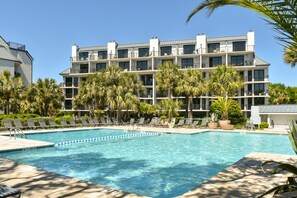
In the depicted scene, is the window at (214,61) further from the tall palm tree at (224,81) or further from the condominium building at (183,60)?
the tall palm tree at (224,81)

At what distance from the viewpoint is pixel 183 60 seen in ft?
148

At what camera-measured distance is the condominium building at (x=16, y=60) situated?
36.9 metres

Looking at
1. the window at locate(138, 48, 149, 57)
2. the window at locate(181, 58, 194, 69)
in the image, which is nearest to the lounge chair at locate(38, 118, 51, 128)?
the window at locate(138, 48, 149, 57)

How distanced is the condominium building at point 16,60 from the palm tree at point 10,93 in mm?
7184

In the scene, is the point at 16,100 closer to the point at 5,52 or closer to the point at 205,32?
the point at 5,52

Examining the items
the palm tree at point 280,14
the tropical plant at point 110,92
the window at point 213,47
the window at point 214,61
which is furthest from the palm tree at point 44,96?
the palm tree at point 280,14

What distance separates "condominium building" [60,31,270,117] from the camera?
136 feet

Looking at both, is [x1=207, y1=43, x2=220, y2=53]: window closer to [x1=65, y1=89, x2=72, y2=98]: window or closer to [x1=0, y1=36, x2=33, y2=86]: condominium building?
[x1=65, y1=89, x2=72, y2=98]: window

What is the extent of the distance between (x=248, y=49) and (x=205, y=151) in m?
31.3

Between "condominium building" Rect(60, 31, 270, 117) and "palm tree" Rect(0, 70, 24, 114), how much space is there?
54.6ft

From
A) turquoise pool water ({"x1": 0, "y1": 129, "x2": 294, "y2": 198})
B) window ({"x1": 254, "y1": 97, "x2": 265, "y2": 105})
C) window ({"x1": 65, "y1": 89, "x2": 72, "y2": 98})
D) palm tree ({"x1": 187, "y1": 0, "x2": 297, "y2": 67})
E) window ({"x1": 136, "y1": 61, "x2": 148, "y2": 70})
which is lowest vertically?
turquoise pool water ({"x1": 0, "y1": 129, "x2": 294, "y2": 198})

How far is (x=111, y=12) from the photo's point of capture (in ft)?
73.3

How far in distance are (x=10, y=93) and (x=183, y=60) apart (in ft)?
88.9

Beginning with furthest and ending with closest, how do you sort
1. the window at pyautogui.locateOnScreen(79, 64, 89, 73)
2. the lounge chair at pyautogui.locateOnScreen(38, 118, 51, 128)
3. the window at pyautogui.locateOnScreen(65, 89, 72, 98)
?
the window at pyautogui.locateOnScreen(65, 89, 72, 98) < the window at pyautogui.locateOnScreen(79, 64, 89, 73) < the lounge chair at pyautogui.locateOnScreen(38, 118, 51, 128)
